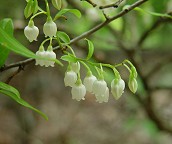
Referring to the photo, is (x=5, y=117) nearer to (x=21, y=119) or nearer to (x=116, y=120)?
(x=21, y=119)

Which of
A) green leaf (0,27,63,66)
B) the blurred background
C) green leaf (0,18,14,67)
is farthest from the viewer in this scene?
the blurred background

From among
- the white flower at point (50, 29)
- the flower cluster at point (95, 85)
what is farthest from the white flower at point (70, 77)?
the white flower at point (50, 29)

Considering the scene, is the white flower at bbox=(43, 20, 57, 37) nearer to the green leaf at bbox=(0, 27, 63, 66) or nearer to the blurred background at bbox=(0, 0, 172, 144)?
the green leaf at bbox=(0, 27, 63, 66)

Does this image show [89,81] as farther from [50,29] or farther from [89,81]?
[50,29]

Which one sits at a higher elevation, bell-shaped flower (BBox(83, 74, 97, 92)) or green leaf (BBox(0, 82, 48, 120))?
green leaf (BBox(0, 82, 48, 120))

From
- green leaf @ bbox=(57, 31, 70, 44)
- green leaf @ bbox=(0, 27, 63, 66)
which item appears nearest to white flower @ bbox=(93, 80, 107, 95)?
green leaf @ bbox=(57, 31, 70, 44)

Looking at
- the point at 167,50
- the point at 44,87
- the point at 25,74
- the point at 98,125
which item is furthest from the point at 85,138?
the point at 167,50

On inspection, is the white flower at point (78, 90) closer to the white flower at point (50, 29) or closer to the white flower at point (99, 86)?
the white flower at point (99, 86)
